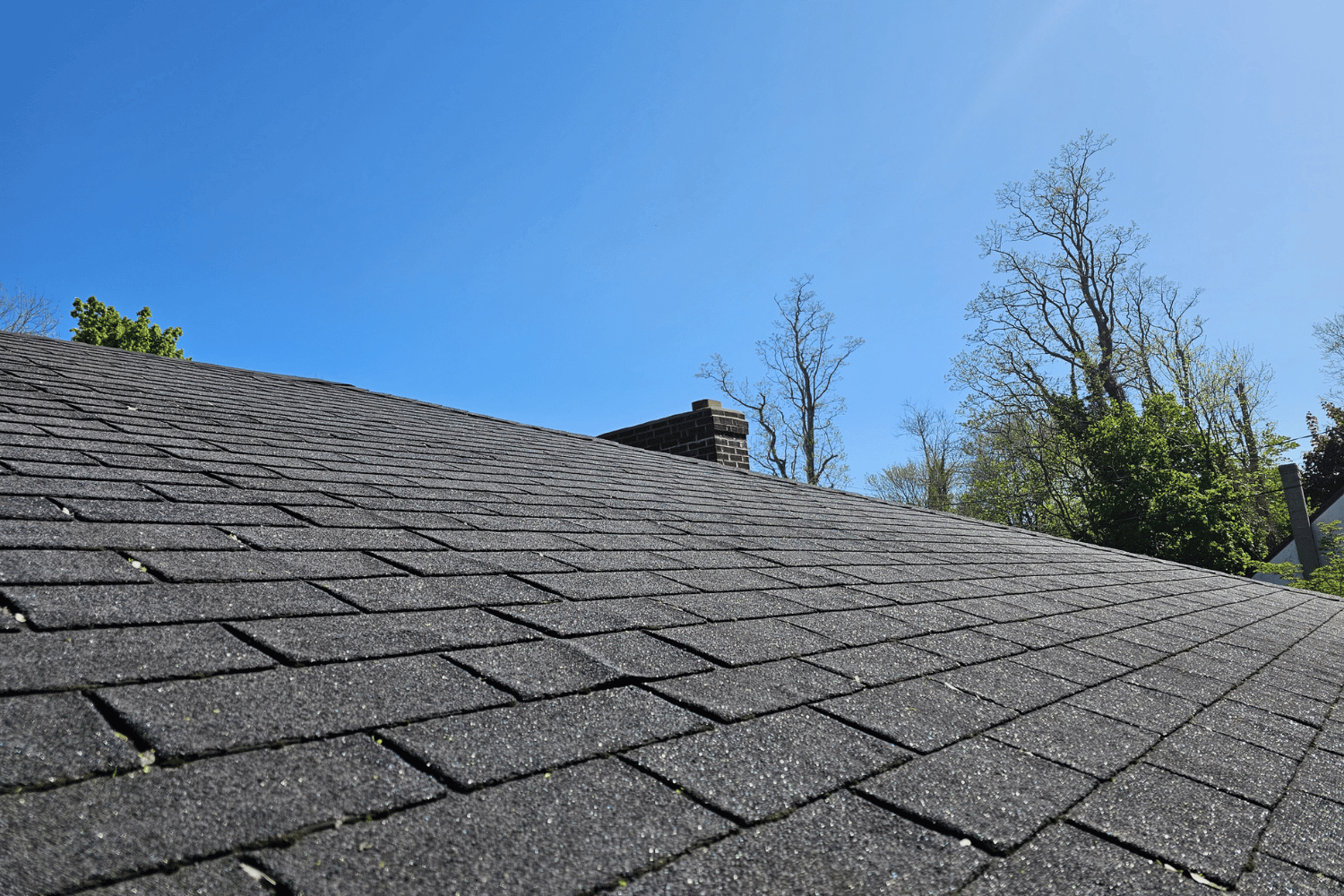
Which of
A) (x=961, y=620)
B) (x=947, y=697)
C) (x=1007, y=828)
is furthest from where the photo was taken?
(x=961, y=620)

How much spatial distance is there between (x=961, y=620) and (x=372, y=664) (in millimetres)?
2236

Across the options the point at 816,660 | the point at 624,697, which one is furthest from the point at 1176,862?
the point at 624,697

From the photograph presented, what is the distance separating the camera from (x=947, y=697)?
2.00 meters

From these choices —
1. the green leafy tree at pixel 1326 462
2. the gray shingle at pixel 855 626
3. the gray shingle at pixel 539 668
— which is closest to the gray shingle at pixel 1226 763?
the gray shingle at pixel 855 626

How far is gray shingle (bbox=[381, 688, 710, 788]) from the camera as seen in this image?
1201mm

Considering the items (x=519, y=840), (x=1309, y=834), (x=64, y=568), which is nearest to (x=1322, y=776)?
(x=1309, y=834)

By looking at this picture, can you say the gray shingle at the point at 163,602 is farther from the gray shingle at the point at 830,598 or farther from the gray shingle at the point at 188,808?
the gray shingle at the point at 830,598

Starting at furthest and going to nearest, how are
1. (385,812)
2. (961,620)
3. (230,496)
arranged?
(961,620) < (230,496) < (385,812)

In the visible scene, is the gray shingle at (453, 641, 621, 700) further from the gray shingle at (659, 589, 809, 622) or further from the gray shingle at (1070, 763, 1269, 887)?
the gray shingle at (1070, 763, 1269, 887)

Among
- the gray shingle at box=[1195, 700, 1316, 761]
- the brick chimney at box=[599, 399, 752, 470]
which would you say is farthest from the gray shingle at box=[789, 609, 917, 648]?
the brick chimney at box=[599, 399, 752, 470]

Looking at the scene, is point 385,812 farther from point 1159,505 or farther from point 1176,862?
point 1159,505

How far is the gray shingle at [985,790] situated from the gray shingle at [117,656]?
45.6 inches

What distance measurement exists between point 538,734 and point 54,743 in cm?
66

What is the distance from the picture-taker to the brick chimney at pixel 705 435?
9.32 metres
